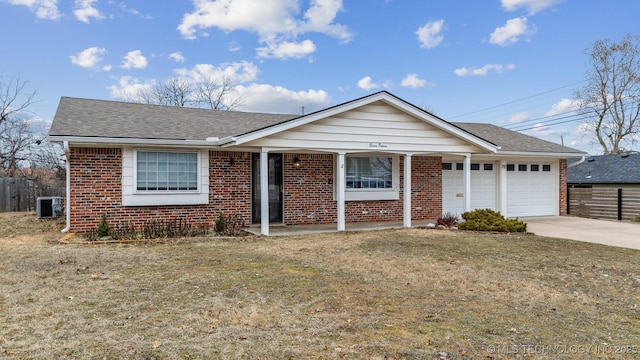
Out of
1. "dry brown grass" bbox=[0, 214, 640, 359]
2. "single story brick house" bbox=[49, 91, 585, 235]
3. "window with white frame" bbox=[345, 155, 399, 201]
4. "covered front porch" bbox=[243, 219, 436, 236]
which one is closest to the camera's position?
"dry brown grass" bbox=[0, 214, 640, 359]

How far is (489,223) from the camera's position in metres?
11.0

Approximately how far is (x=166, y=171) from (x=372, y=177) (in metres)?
6.02

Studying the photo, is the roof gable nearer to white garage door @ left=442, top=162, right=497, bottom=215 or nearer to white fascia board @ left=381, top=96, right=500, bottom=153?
white fascia board @ left=381, top=96, right=500, bottom=153

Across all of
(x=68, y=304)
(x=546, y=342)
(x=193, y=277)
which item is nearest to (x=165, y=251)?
(x=193, y=277)

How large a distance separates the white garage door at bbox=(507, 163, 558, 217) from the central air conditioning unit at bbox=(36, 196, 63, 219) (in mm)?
15644

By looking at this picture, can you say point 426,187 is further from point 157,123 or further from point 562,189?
point 157,123

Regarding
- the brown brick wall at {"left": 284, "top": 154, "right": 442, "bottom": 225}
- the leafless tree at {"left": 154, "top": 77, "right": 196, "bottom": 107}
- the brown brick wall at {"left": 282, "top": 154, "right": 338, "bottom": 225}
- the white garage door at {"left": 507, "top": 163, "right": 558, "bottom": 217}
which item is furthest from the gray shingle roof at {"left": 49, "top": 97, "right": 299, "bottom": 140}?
the leafless tree at {"left": 154, "top": 77, "right": 196, "bottom": 107}

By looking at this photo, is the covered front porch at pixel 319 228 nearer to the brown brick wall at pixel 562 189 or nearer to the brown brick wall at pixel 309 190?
the brown brick wall at pixel 309 190

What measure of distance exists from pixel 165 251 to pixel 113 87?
77.3ft

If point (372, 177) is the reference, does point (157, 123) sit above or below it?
above

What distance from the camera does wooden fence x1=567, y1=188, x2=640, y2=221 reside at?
13.8 m

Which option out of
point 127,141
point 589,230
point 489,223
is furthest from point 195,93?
point 589,230

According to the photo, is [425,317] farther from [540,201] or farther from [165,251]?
[540,201]

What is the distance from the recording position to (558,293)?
5109 mm
